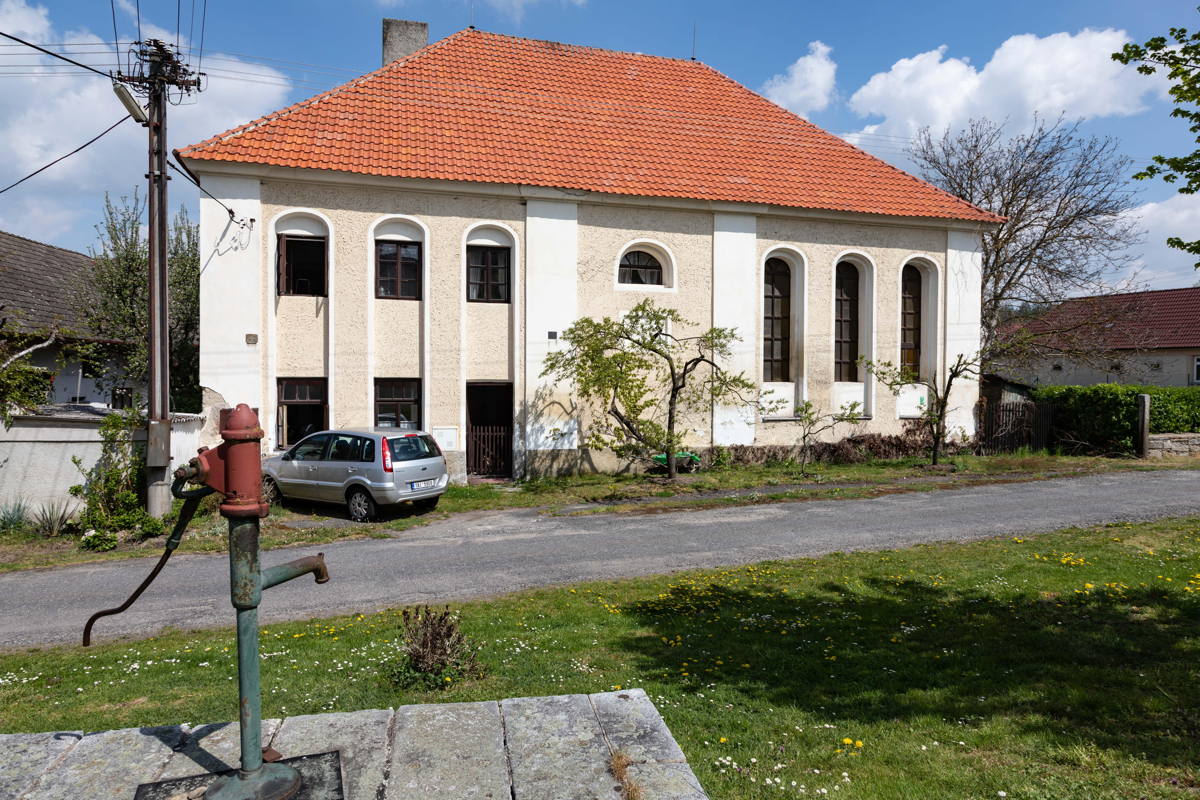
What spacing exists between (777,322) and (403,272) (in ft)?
34.8

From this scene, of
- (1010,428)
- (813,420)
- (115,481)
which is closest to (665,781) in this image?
(115,481)

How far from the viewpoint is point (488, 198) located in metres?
17.9

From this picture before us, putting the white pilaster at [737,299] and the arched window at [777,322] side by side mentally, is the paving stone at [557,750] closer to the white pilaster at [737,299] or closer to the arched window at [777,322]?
the white pilaster at [737,299]

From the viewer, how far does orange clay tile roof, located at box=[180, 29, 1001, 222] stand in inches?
686

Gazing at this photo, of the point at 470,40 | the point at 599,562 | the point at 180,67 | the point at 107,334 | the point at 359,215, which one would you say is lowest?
the point at 599,562

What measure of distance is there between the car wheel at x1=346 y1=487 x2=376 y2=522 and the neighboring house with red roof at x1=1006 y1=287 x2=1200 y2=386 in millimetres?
24386

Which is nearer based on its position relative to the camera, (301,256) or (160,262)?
(160,262)

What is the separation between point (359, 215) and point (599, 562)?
11040 millimetres

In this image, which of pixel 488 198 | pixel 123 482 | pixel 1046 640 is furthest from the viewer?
pixel 488 198

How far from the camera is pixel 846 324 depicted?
71.4 ft

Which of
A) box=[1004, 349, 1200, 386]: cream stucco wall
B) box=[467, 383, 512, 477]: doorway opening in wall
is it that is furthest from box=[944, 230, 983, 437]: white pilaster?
box=[1004, 349, 1200, 386]: cream stucco wall

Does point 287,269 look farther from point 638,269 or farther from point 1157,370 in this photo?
point 1157,370

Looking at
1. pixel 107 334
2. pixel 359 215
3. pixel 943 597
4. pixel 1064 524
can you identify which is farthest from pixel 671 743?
pixel 107 334

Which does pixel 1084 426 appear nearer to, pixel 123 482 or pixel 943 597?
pixel 943 597
